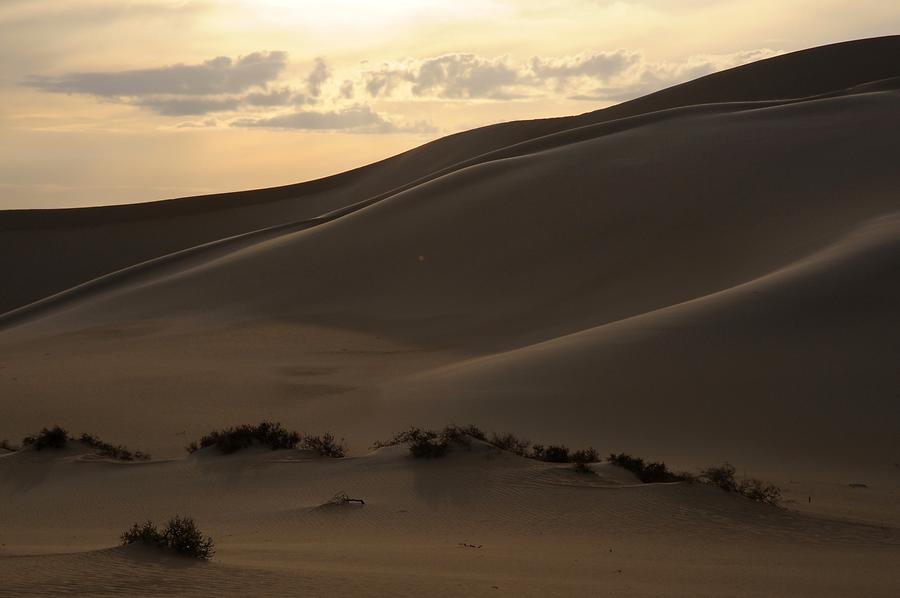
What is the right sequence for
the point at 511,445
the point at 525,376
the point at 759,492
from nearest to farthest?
the point at 759,492, the point at 511,445, the point at 525,376

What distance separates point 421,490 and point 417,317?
1361 cm

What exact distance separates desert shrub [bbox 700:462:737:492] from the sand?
27 centimetres

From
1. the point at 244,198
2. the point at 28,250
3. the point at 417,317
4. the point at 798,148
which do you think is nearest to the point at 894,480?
the point at 417,317

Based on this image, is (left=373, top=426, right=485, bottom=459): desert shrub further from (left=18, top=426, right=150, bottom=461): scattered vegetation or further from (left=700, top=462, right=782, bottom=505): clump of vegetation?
(left=18, top=426, right=150, bottom=461): scattered vegetation

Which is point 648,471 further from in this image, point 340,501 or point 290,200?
point 290,200

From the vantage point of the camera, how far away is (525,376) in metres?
15.4

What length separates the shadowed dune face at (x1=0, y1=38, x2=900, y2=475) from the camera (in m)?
14.0

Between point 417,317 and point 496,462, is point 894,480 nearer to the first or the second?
point 496,462

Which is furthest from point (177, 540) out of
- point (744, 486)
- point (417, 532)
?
point (744, 486)

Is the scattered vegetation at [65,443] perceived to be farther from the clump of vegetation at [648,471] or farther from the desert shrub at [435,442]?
the clump of vegetation at [648,471]

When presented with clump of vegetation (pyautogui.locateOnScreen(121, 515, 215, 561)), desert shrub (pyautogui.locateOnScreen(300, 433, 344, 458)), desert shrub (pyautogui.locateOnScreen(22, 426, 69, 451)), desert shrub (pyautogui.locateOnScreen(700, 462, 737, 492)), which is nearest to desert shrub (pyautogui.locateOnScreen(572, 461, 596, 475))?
desert shrub (pyautogui.locateOnScreen(700, 462, 737, 492))

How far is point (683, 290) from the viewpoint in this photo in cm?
2247

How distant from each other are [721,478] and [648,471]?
2.20 feet

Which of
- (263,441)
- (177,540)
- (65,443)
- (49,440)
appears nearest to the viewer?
(177,540)
